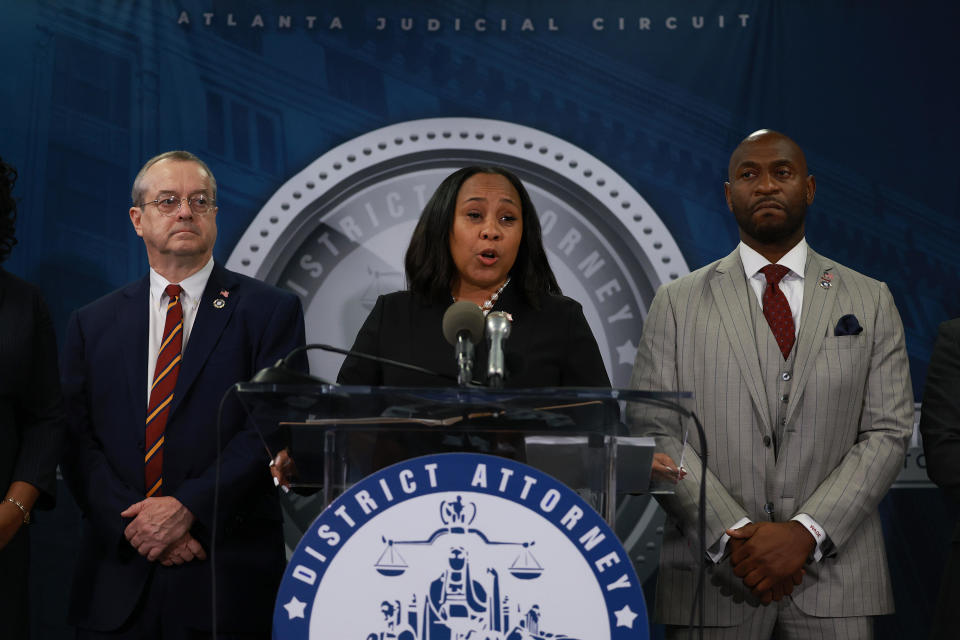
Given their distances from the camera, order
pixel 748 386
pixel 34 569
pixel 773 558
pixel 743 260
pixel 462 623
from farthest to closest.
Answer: pixel 34 569 < pixel 743 260 < pixel 748 386 < pixel 773 558 < pixel 462 623

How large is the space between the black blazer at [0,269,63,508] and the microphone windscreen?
139cm

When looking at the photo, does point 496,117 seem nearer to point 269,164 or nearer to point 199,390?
point 269,164

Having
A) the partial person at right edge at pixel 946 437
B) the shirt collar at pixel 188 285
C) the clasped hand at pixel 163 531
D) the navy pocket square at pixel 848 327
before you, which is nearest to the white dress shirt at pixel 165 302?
the shirt collar at pixel 188 285

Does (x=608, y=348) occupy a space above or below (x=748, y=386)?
above

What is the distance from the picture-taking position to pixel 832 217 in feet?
12.4

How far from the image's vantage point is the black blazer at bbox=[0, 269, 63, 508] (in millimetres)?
2709

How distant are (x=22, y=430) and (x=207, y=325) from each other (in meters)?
0.55

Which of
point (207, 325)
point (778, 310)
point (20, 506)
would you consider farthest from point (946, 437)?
point (20, 506)

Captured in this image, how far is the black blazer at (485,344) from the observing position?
8.50 ft

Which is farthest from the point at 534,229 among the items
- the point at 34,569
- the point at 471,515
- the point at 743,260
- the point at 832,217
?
the point at 34,569

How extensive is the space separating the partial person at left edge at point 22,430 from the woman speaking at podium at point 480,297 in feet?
2.64

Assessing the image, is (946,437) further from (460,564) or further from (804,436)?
(460,564)

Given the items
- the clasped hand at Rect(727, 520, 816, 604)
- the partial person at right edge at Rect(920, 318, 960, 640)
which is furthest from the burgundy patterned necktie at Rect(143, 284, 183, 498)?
the partial person at right edge at Rect(920, 318, 960, 640)

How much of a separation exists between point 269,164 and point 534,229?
137 cm
